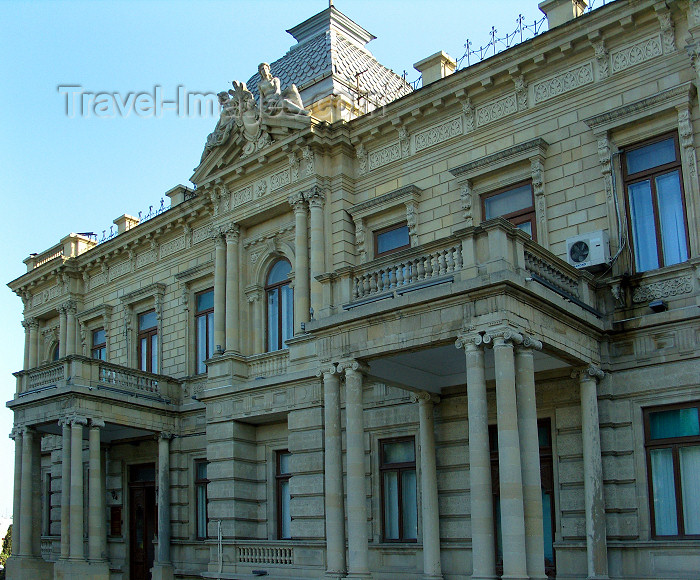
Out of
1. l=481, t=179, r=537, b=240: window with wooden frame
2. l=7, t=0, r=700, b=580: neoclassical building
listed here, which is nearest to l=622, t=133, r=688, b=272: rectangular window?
l=7, t=0, r=700, b=580: neoclassical building

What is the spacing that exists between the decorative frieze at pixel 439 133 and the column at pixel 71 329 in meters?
16.0

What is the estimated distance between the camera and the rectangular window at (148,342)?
96.4ft

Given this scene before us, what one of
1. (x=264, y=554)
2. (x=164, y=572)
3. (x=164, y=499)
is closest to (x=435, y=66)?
(x=264, y=554)

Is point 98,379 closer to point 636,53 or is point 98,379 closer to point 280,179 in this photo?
point 280,179

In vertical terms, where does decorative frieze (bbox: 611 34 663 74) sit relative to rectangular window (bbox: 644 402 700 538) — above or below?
above

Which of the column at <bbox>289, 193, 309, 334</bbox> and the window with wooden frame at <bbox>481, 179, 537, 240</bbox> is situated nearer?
the window with wooden frame at <bbox>481, 179, 537, 240</bbox>

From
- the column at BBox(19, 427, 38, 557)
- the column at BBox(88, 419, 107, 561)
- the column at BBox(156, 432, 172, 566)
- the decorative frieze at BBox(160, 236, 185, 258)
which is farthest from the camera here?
the decorative frieze at BBox(160, 236, 185, 258)

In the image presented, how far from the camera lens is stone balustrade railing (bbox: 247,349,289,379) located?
23.2m

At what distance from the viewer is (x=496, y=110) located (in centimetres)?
2038

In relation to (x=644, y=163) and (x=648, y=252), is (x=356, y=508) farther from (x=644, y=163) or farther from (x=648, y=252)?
(x=644, y=163)

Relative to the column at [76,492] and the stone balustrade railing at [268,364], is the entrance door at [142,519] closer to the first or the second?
the column at [76,492]

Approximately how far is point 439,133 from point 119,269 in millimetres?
14068

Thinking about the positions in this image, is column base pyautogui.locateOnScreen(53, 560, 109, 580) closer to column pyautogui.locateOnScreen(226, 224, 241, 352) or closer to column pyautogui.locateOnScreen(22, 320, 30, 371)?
column pyautogui.locateOnScreen(226, 224, 241, 352)

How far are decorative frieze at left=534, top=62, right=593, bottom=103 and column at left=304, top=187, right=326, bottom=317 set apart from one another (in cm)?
600
